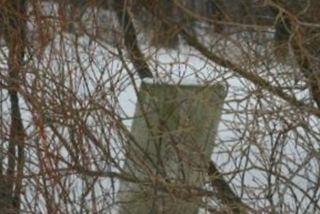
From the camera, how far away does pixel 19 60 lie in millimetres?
4578

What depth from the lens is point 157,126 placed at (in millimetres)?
4648

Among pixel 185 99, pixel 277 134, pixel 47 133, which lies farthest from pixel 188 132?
pixel 47 133

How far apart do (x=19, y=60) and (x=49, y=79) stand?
0.78 ft

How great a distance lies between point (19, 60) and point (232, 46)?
4.09 feet

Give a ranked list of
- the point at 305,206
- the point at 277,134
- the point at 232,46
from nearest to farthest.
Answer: the point at 277,134 < the point at 305,206 < the point at 232,46

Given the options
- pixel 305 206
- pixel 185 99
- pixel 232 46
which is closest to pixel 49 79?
pixel 185 99

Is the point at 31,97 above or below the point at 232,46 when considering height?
below

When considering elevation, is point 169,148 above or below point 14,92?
below

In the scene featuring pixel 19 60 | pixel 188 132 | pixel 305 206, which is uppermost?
pixel 19 60

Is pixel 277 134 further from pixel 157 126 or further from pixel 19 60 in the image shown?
pixel 19 60

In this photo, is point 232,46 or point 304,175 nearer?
point 304,175

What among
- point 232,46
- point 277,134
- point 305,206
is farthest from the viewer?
point 232,46

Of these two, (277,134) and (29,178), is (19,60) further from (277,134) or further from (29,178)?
(277,134)

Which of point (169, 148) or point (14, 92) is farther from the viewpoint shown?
point (14, 92)
